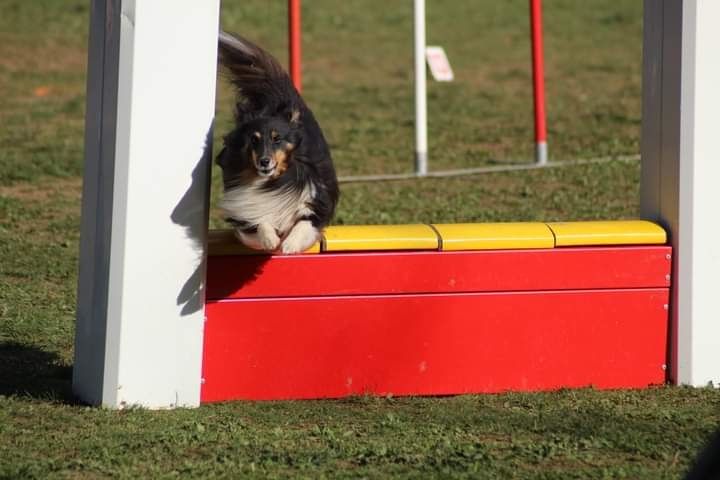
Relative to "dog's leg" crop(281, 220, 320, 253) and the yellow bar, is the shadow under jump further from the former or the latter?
"dog's leg" crop(281, 220, 320, 253)

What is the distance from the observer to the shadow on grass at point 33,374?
18.0 feet

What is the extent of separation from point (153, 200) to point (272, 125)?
22.6 inches

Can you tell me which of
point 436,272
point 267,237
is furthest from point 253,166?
point 436,272

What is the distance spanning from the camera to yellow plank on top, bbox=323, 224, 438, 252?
17.4 feet

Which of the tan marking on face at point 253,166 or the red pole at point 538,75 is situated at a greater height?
Answer: the red pole at point 538,75

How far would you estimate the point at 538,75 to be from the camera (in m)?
11.0

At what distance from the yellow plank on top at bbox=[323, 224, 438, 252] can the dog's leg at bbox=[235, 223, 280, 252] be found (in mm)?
279

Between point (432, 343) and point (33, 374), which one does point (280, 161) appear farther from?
point (33, 374)

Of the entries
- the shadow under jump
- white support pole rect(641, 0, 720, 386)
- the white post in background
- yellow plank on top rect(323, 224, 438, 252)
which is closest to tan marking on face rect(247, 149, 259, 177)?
the shadow under jump

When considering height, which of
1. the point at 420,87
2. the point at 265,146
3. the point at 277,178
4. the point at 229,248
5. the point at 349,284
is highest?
the point at 420,87

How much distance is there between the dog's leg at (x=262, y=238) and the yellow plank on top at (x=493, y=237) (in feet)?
2.56

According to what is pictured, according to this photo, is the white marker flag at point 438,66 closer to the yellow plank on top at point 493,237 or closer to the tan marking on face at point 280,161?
the yellow plank on top at point 493,237

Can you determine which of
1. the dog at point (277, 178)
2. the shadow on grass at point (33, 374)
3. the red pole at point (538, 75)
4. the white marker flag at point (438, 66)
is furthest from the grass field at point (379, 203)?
the white marker flag at point (438, 66)

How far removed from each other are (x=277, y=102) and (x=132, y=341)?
118 centimetres
